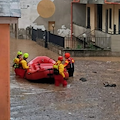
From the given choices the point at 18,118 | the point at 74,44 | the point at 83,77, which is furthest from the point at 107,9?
the point at 18,118

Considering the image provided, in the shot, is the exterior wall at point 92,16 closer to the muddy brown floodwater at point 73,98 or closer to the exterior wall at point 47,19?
the exterior wall at point 47,19

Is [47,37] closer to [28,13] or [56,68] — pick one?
[28,13]

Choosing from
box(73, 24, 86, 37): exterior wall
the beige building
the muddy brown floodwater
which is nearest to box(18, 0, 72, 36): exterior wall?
the beige building

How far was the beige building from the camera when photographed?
24.6 meters

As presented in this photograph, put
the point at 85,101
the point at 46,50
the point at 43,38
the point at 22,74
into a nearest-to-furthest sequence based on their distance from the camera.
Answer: the point at 85,101 < the point at 22,74 < the point at 46,50 < the point at 43,38

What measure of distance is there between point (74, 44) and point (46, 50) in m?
2.32

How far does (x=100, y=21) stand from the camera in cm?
2927

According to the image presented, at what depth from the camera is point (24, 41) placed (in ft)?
104

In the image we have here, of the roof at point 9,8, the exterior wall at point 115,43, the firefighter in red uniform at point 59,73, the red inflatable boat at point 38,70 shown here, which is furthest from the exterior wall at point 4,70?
the exterior wall at point 115,43

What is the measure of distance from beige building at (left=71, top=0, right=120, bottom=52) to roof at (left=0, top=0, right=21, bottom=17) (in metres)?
14.3

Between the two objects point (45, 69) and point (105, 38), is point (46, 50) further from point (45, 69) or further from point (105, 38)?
point (45, 69)

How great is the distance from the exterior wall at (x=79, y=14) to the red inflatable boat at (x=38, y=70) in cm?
1482

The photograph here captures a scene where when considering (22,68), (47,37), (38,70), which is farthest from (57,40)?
(38,70)

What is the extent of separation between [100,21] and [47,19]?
551 centimetres
